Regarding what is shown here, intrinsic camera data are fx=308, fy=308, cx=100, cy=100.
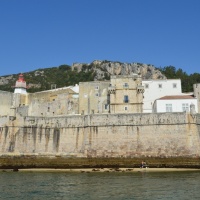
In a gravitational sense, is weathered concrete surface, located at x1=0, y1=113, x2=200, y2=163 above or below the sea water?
above

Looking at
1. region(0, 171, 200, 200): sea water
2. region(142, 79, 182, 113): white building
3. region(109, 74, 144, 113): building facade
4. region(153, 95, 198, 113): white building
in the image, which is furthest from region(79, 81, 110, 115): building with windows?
region(0, 171, 200, 200): sea water

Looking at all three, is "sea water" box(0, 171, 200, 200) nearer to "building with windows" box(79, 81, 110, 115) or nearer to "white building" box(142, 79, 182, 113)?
"white building" box(142, 79, 182, 113)

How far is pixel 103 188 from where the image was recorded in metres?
18.5

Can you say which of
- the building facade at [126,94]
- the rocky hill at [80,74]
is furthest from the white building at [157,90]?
the rocky hill at [80,74]

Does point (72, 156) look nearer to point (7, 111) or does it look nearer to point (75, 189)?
point (75, 189)

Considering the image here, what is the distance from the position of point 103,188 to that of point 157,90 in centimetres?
2585

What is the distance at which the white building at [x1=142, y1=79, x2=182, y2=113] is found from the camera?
4184 centimetres

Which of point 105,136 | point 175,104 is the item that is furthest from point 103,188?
point 175,104

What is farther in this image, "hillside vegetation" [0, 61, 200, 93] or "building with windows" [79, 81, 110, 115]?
"hillside vegetation" [0, 61, 200, 93]

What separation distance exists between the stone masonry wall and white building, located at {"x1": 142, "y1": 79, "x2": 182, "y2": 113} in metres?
10.6

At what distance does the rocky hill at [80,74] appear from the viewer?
78312 mm

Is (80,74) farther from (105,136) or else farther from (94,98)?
(105,136)

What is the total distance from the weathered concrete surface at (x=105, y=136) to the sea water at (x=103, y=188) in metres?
7.35

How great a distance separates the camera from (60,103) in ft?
145
